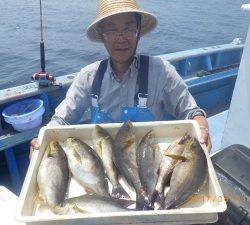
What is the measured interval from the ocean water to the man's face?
696 cm

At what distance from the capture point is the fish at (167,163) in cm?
196

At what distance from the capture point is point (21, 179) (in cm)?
432

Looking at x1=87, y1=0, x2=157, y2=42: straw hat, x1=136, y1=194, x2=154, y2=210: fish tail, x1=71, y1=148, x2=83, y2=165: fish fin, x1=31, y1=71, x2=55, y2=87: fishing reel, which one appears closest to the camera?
x1=136, y1=194, x2=154, y2=210: fish tail

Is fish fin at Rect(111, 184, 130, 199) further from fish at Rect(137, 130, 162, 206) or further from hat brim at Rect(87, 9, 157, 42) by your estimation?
hat brim at Rect(87, 9, 157, 42)

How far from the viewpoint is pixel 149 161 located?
2191mm

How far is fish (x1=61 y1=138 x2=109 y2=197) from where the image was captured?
203cm

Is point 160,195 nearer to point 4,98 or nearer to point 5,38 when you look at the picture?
point 4,98

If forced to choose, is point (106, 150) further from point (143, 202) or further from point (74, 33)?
point (74, 33)

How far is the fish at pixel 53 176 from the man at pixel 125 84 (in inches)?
30.1

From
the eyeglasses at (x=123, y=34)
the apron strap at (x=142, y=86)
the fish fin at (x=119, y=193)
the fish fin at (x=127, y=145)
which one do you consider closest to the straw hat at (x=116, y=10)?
the eyeglasses at (x=123, y=34)

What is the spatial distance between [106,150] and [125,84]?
0.99m

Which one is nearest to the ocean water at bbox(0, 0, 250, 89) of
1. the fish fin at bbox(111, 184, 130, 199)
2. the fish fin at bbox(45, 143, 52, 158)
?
the fish fin at bbox(45, 143, 52, 158)

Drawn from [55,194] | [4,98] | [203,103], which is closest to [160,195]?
[55,194]

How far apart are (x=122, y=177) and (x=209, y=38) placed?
1588 centimetres
